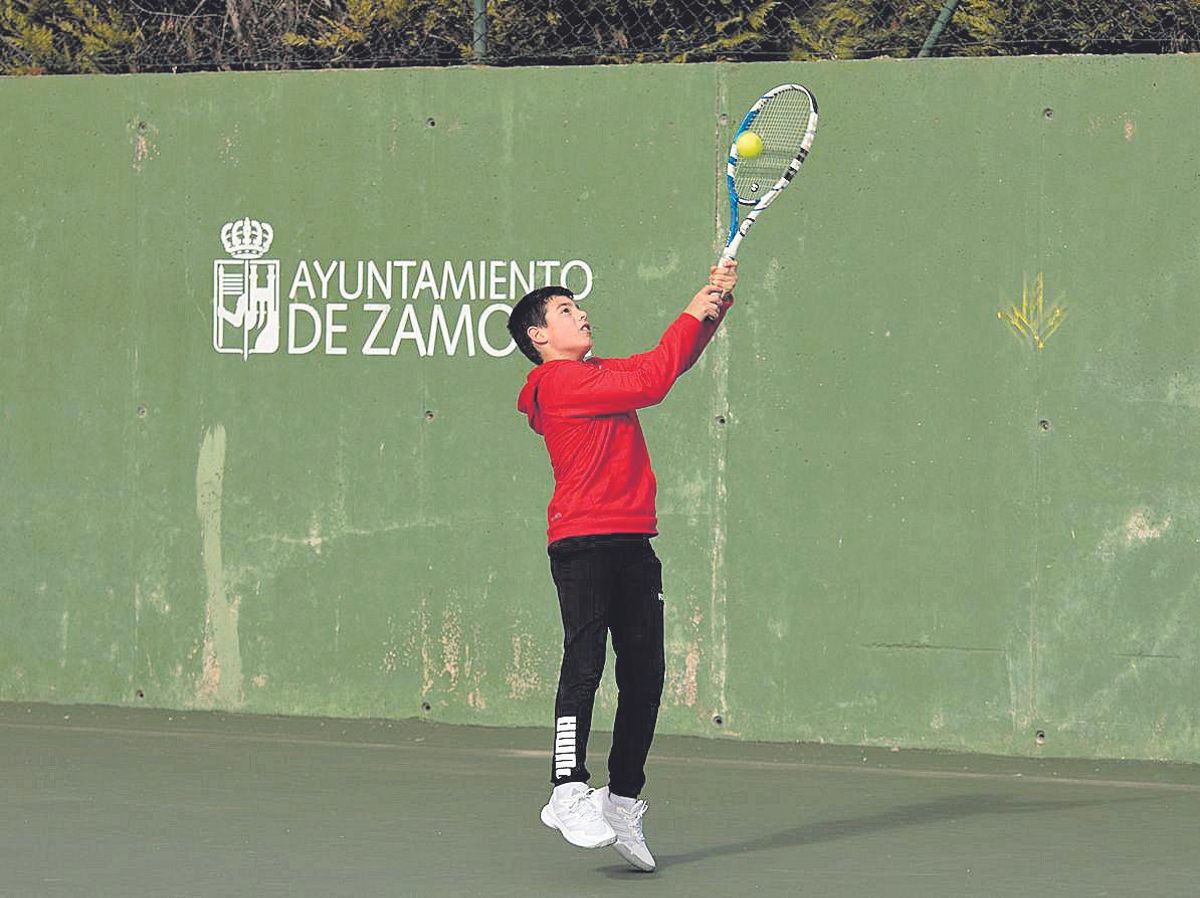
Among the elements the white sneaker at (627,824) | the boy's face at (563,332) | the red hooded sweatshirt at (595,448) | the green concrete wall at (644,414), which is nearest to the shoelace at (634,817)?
the white sneaker at (627,824)

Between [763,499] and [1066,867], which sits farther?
[763,499]

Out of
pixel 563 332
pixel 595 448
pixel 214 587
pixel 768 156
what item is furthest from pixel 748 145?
pixel 214 587

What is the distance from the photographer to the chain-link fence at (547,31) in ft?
31.6

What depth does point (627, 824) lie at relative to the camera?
263 inches

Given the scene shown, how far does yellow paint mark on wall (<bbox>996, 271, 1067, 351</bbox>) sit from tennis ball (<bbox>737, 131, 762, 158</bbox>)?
191 centimetres

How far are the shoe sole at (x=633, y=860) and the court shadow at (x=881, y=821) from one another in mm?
32

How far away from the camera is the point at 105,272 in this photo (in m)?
9.98

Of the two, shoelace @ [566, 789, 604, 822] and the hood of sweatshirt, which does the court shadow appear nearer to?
shoelace @ [566, 789, 604, 822]

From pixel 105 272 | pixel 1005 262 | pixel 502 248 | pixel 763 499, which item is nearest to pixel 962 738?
pixel 763 499

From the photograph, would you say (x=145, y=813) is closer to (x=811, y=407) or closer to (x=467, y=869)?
(x=467, y=869)

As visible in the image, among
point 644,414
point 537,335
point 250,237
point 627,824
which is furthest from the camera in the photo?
point 250,237

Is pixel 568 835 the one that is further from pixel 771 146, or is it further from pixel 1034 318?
pixel 1034 318

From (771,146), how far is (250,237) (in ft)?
9.31

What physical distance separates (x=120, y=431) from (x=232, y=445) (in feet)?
1.61
